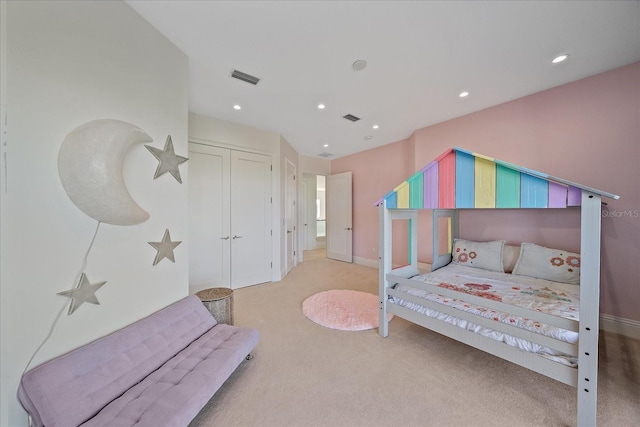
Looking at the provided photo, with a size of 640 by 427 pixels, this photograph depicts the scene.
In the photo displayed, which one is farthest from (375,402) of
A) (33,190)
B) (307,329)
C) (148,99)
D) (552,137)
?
(552,137)

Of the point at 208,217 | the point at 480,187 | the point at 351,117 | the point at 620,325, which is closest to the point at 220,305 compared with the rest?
the point at 208,217

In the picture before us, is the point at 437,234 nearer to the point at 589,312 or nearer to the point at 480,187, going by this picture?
the point at 480,187

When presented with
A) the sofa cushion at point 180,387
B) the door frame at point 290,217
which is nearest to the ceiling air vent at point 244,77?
the door frame at point 290,217

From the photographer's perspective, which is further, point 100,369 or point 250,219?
point 250,219

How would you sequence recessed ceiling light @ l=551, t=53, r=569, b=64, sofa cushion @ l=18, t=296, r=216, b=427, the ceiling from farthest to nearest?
recessed ceiling light @ l=551, t=53, r=569, b=64, the ceiling, sofa cushion @ l=18, t=296, r=216, b=427

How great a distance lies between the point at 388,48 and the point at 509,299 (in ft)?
7.96

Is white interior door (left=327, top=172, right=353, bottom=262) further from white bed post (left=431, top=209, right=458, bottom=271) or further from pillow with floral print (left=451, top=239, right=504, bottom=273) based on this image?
pillow with floral print (left=451, top=239, right=504, bottom=273)

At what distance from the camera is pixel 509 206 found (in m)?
1.55

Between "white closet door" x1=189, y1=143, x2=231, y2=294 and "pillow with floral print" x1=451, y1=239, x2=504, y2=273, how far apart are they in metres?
3.45

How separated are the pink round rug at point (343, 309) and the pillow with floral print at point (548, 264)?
1.65 meters

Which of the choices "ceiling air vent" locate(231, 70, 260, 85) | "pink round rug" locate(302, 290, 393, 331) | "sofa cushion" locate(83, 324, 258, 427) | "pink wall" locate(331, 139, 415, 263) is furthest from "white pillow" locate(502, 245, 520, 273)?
"ceiling air vent" locate(231, 70, 260, 85)

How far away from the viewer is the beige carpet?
1373 millimetres

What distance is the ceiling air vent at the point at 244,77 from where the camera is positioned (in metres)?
2.27

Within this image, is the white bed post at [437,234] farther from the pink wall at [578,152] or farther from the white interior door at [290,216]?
the white interior door at [290,216]
